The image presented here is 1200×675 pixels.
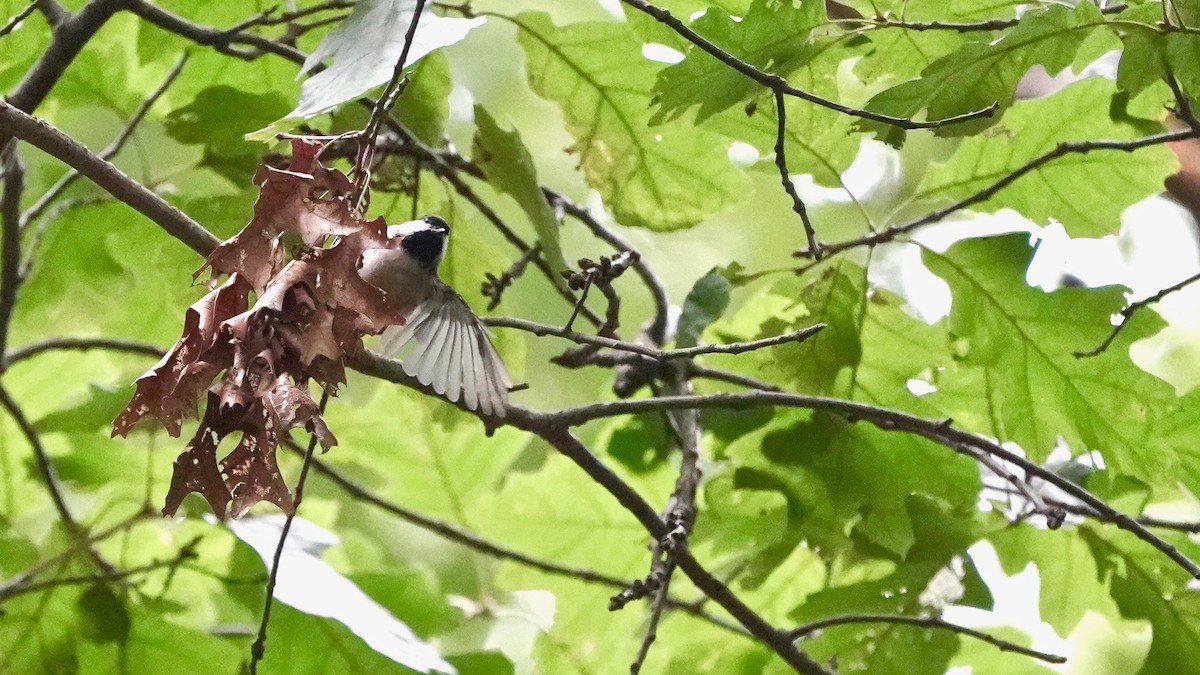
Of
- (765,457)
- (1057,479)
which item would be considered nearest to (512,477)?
(765,457)

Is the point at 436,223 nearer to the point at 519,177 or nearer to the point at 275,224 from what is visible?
the point at 519,177

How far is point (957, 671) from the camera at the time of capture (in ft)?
2.83

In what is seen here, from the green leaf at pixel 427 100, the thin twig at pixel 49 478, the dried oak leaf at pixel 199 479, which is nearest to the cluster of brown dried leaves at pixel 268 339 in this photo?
the dried oak leaf at pixel 199 479

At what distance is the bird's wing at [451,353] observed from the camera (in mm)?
531

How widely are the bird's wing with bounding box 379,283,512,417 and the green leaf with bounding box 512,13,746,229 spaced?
0.24m

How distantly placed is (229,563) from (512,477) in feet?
0.87

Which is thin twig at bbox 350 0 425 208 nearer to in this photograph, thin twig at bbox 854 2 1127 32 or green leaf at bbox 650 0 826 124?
green leaf at bbox 650 0 826 124

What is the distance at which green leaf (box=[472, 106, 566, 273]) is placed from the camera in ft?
2.24

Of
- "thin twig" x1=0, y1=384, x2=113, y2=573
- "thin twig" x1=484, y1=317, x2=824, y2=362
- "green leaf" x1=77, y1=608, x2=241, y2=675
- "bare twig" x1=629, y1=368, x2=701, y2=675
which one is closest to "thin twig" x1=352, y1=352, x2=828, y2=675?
"bare twig" x1=629, y1=368, x2=701, y2=675

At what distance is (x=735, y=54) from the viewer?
25.3 inches

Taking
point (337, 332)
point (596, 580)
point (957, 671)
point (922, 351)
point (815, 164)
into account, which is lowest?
point (957, 671)

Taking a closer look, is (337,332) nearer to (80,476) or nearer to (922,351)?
(922,351)

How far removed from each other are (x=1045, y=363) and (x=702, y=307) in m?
0.25

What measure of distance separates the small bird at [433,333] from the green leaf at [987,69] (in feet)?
0.84
